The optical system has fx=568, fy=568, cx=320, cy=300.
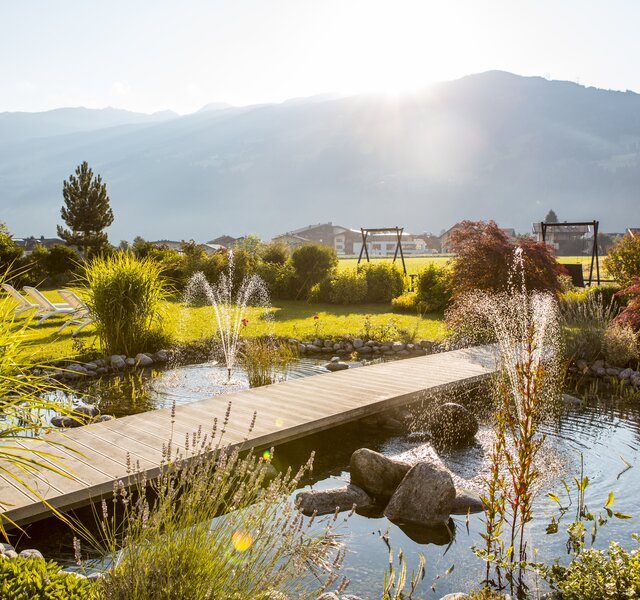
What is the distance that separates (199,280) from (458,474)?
17.6m

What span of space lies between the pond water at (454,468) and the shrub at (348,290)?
9.69 metres

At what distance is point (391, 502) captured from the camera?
5.25m

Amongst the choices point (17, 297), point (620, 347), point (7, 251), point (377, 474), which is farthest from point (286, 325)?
point (7, 251)

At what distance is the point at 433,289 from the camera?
17.4 m

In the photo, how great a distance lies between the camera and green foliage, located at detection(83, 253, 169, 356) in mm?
9953

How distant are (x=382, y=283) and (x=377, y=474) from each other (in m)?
14.5

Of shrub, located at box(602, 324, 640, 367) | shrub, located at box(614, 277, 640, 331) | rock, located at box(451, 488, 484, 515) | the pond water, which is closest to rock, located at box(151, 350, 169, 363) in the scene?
the pond water

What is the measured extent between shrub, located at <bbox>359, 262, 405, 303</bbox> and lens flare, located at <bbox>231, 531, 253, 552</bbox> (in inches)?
671

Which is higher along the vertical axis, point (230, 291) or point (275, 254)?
point (275, 254)

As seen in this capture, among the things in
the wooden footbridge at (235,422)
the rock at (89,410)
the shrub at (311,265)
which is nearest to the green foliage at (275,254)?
the shrub at (311,265)

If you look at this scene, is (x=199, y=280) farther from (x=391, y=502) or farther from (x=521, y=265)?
(x=391, y=502)

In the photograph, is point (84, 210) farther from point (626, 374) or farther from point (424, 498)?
point (424, 498)

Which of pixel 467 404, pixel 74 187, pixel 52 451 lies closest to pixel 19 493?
pixel 52 451

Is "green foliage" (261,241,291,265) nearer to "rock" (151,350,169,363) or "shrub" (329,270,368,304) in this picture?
"shrub" (329,270,368,304)
